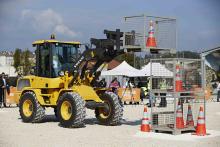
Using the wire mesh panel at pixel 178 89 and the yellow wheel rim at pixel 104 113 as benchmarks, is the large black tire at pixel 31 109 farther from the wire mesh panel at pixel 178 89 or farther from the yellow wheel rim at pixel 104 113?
the wire mesh panel at pixel 178 89

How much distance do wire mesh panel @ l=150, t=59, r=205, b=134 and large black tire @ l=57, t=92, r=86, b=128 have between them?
86.1 inches

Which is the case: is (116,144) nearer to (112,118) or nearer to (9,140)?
(9,140)

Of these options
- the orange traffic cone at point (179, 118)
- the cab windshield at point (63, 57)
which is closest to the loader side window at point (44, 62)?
the cab windshield at point (63, 57)

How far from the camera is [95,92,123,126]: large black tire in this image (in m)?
14.6

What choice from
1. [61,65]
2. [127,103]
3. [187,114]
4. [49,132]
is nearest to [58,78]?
[61,65]

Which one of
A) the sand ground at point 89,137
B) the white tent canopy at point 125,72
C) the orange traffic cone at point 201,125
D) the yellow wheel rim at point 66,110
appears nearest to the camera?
the sand ground at point 89,137

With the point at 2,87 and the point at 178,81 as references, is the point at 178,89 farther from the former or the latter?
the point at 2,87

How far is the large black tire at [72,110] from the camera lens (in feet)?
44.4

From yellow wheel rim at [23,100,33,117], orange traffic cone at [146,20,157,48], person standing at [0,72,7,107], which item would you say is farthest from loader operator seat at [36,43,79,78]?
person standing at [0,72,7,107]

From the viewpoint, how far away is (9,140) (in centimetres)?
1065

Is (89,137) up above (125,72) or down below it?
below

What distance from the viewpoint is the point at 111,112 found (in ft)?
48.5

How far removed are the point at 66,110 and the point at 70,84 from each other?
106 centimetres

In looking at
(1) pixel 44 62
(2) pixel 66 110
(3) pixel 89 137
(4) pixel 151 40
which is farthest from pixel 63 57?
(3) pixel 89 137
